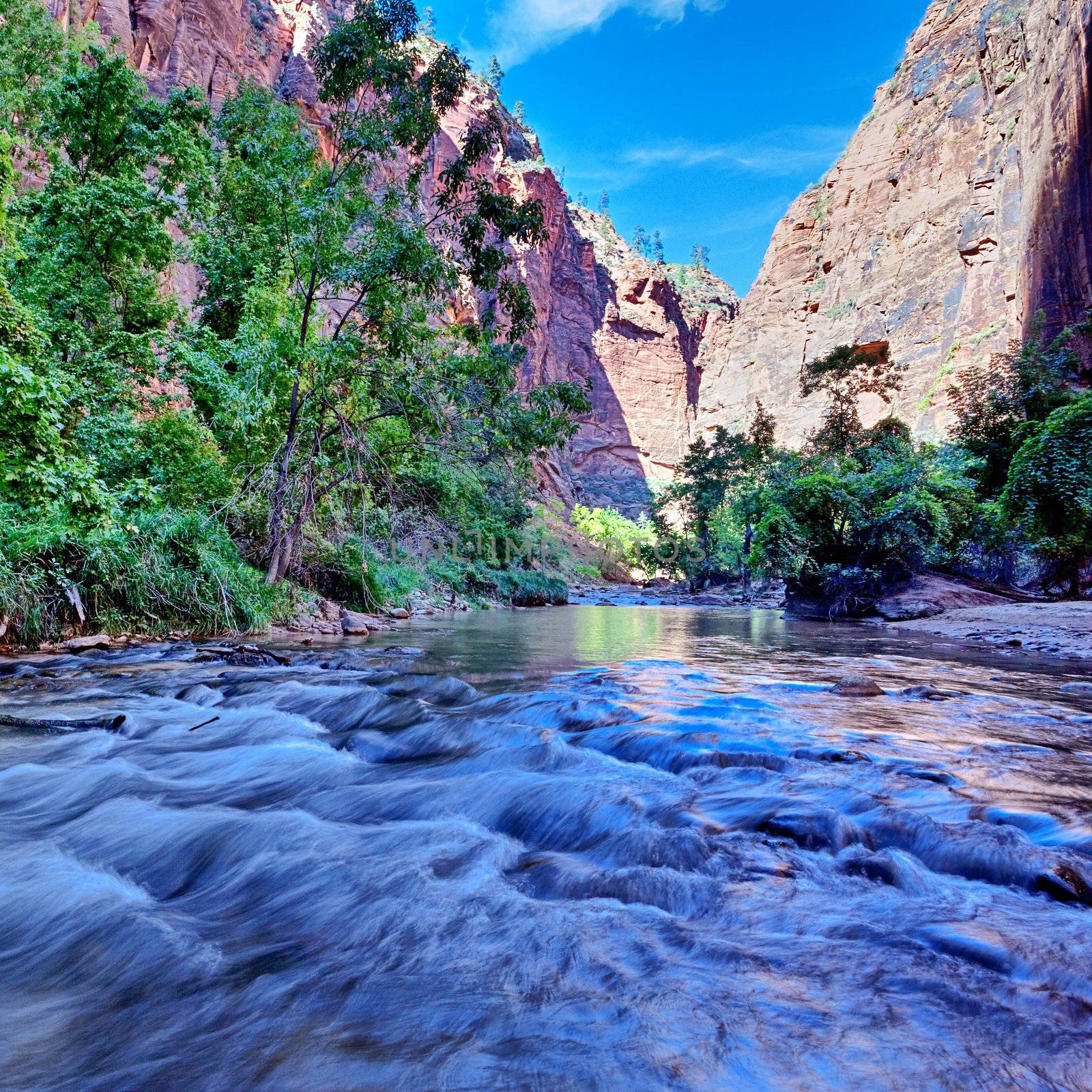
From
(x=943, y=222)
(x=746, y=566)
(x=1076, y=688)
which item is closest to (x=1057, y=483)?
(x=1076, y=688)

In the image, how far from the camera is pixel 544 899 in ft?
6.79

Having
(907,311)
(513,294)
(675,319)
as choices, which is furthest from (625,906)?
(675,319)

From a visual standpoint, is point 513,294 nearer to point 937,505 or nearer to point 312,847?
point 312,847

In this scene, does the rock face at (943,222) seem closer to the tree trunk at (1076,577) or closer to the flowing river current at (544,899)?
the tree trunk at (1076,577)

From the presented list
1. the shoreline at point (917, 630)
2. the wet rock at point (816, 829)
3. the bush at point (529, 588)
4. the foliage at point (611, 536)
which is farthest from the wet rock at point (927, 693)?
the foliage at point (611, 536)

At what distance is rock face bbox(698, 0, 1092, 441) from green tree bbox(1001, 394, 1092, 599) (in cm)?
1643

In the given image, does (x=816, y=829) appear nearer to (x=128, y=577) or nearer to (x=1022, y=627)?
(x=128, y=577)

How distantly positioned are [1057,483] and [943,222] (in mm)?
45780

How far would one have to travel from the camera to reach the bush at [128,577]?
6.73 meters

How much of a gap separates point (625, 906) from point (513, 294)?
32.4 ft

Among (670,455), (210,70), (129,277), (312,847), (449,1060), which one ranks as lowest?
(312,847)

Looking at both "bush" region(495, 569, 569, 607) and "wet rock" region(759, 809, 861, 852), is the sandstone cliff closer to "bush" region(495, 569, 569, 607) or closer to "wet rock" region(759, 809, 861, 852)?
"bush" region(495, 569, 569, 607)

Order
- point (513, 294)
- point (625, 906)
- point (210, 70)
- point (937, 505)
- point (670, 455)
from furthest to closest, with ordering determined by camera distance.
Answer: point (670, 455)
point (210, 70)
point (937, 505)
point (513, 294)
point (625, 906)

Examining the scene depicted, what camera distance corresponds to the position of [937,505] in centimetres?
1518
